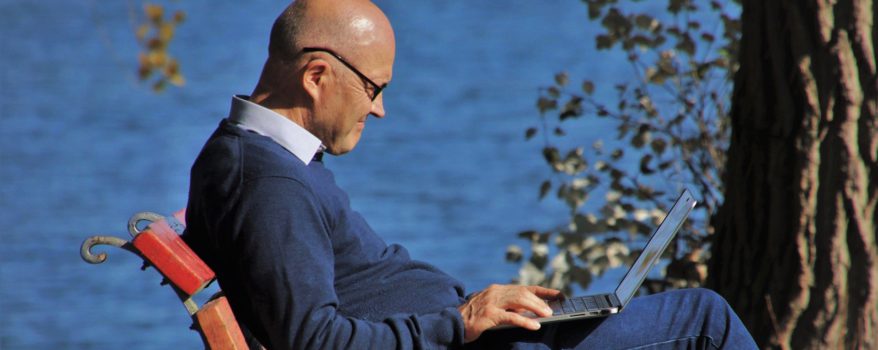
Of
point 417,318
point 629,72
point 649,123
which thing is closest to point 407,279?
point 417,318

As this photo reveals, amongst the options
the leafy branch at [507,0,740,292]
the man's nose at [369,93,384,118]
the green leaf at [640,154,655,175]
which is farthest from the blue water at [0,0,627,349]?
the man's nose at [369,93,384,118]

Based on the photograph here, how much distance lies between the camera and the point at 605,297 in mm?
2801

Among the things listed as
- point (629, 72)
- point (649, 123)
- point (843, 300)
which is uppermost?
point (629, 72)

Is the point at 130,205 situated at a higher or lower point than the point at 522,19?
lower

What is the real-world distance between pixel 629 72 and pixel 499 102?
4.15 feet

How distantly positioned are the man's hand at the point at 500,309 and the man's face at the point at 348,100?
0.43 meters

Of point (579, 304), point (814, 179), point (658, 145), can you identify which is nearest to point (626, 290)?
point (579, 304)

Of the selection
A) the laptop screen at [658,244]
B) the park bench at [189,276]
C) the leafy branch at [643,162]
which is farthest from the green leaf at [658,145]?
the park bench at [189,276]

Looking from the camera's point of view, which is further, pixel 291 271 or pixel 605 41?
pixel 605 41

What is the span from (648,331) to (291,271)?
729mm

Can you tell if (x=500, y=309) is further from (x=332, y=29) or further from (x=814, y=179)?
(x=814, y=179)

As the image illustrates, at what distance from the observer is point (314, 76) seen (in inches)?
110

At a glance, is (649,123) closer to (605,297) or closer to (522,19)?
(605,297)

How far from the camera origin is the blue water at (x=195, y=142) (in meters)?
7.05
